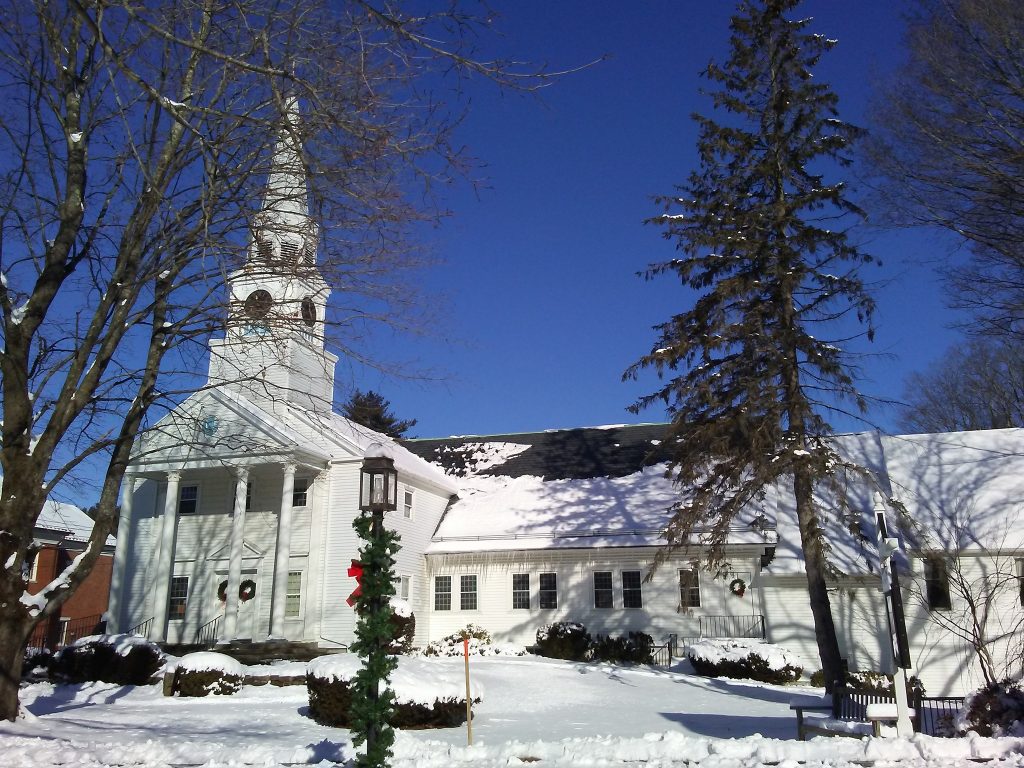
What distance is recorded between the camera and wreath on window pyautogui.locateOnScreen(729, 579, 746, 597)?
25922 mm

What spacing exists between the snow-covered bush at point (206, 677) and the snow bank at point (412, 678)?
3.76 metres

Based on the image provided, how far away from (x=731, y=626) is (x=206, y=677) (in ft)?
49.1

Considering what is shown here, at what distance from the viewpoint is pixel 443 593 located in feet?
97.8

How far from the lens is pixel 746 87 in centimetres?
2209

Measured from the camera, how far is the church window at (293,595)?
27719 mm

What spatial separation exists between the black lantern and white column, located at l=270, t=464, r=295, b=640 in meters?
16.8

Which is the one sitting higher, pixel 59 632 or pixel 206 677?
pixel 59 632

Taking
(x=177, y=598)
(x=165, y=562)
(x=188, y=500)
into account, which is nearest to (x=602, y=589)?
(x=165, y=562)

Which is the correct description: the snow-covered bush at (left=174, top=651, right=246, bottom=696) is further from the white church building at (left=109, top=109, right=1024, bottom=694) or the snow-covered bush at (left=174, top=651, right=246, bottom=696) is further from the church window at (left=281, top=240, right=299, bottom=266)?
the church window at (left=281, top=240, right=299, bottom=266)

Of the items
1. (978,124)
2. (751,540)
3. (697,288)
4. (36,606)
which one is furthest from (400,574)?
(978,124)

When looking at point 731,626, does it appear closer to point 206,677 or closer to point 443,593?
point 443,593

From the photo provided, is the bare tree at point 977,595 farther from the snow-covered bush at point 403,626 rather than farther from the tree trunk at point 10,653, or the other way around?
the tree trunk at point 10,653

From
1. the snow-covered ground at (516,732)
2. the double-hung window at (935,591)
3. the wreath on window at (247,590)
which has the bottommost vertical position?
the snow-covered ground at (516,732)

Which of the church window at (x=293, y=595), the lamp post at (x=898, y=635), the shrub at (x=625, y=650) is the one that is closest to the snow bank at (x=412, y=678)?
the lamp post at (x=898, y=635)
